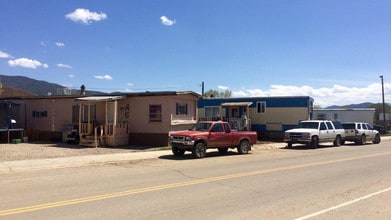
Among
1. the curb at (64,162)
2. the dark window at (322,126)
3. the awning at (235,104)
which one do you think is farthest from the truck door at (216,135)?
the awning at (235,104)

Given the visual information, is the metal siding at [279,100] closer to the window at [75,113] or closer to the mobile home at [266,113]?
the mobile home at [266,113]

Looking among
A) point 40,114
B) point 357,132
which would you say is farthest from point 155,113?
point 357,132

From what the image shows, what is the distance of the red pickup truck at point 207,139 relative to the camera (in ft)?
62.2

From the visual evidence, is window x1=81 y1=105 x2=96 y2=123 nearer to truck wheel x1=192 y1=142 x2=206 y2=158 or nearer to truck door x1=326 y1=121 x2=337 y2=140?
truck wheel x1=192 y1=142 x2=206 y2=158

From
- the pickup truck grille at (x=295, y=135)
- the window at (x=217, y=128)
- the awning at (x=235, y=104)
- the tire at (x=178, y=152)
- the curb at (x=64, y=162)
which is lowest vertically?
the curb at (x=64, y=162)

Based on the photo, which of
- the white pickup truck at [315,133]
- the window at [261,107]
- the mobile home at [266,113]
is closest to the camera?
the white pickup truck at [315,133]

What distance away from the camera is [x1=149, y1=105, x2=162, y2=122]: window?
998 inches

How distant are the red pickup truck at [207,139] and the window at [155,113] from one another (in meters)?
5.21

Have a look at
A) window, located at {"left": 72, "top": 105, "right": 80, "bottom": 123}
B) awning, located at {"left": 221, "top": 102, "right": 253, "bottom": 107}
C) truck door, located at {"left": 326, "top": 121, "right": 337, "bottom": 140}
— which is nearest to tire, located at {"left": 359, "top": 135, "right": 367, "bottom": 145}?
truck door, located at {"left": 326, "top": 121, "right": 337, "bottom": 140}

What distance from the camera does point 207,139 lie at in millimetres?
19453

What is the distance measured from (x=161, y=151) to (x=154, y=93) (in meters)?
4.61

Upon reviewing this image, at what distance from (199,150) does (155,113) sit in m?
7.14

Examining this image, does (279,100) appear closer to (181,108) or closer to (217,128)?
(181,108)

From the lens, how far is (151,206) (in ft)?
26.8
